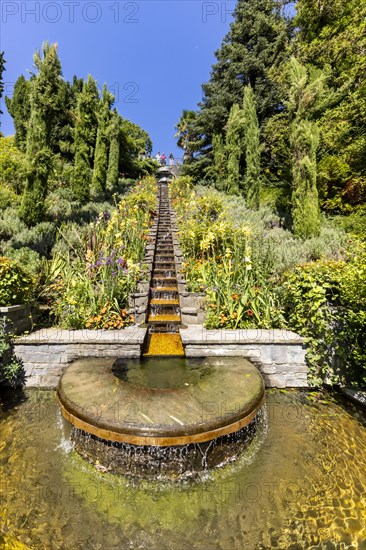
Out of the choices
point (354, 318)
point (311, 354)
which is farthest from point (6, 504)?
point (354, 318)

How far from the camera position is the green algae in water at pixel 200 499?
2020 mm

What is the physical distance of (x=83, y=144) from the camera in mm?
12609

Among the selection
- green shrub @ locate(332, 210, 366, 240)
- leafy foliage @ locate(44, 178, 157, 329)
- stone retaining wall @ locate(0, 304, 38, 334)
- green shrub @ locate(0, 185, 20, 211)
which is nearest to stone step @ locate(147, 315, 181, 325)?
leafy foliage @ locate(44, 178, 157, 329)

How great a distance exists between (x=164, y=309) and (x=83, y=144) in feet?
34.2

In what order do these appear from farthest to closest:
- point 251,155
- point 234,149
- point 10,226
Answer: point 234,149, point 251,155, point 10,226

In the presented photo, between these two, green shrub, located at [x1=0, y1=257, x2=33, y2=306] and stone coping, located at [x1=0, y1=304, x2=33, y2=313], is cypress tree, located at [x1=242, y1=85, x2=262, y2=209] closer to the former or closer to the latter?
green shrub, located at [x1=0, y1=257, x2=33, y2=306]

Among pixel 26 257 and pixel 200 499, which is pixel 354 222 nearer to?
pixel 200 499

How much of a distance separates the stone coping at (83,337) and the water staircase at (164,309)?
0.36m

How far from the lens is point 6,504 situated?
2.24 metres

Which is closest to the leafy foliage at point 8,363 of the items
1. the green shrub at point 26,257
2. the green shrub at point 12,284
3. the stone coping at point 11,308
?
the stone coping at point 11,308

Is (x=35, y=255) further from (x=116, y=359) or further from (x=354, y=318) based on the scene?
(x=354, y=318)

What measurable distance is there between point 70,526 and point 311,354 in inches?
130

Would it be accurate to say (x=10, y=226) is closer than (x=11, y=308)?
No

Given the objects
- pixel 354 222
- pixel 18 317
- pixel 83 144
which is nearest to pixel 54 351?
pixel 18 317
